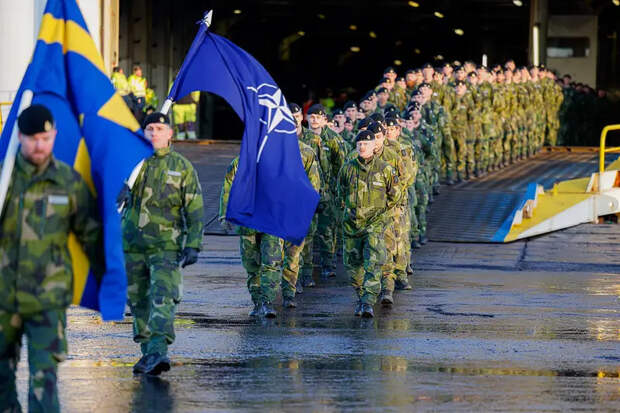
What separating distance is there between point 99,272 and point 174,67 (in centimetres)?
4192

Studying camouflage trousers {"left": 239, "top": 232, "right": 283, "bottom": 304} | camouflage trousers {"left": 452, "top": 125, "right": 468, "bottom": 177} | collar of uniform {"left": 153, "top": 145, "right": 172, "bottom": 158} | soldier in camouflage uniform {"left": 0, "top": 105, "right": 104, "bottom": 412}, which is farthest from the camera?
camouflage trousers {"left": 452, "top": 125, "right": 468, "bottom": 177}

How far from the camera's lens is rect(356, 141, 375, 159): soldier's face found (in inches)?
546

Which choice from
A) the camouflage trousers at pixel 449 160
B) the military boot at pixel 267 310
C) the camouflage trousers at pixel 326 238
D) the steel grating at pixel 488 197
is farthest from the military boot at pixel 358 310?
the camouflage trousers at pixel 449 160

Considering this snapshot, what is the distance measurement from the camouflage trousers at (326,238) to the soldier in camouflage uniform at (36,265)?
9.38 metres

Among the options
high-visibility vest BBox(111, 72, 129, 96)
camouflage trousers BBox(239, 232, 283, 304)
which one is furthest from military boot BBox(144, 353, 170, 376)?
high-visibility vest BBox(111, 72, 129, 96)

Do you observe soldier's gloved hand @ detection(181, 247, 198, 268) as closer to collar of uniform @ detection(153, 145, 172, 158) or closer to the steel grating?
collar of uniform @ detection(153, 145, 172, 158)

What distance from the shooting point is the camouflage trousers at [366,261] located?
44.7 ft

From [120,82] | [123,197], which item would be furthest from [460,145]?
[123,197]

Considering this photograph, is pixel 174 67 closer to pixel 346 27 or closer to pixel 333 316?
pixel 346 27

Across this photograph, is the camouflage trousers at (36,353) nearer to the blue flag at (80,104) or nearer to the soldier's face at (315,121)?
the blue flag at (80,104)

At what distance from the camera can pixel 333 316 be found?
538 inches

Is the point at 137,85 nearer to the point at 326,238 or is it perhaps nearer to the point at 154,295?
the point at 326,238

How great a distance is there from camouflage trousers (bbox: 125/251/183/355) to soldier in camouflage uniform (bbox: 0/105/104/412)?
2.12m

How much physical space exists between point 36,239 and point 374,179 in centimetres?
644
